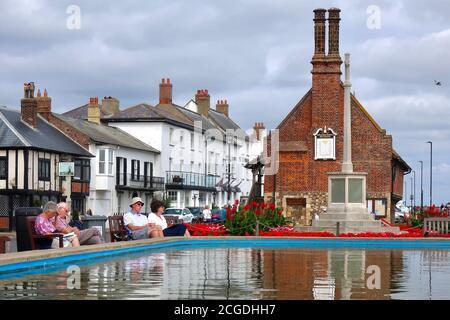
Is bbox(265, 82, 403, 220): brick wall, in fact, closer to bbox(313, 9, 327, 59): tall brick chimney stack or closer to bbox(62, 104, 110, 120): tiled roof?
bbox(313, 9, 327, 59): tall brick chimney stack

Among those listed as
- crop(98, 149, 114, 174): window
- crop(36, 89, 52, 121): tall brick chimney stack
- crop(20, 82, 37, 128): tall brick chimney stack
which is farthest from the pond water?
crop(98, 149, 114, 174): window

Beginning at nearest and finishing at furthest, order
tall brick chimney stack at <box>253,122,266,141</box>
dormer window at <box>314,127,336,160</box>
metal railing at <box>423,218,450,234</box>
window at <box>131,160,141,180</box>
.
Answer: metal railing at <box>423,218,450,234</box>, dormer window at <box>314,127,336,160</box>, window at <box>131,160,141,180</box>, tall brick chimney stack at <box>253,122,266,141</box>

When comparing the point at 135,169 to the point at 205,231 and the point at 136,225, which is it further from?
the point at 136,225

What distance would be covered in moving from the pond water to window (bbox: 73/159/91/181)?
46200 mm

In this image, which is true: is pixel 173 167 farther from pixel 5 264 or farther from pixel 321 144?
pixel 5 264

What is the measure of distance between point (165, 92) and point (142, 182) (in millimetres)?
16909

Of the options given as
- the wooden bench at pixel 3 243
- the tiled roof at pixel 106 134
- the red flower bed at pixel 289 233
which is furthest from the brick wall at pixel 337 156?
the wooden bench at pixel 3 243

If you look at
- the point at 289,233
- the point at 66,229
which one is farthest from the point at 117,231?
the point at 289,233

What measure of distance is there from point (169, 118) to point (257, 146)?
32997mm

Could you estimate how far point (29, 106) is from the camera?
6022 centimetres

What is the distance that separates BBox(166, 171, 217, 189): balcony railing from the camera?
8300 cm

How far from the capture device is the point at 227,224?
30312 mm

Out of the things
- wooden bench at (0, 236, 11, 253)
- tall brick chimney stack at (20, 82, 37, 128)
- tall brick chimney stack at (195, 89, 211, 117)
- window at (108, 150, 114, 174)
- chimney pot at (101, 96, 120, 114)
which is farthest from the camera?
tall brick chimney stack at (195, 89, 211, 117)
